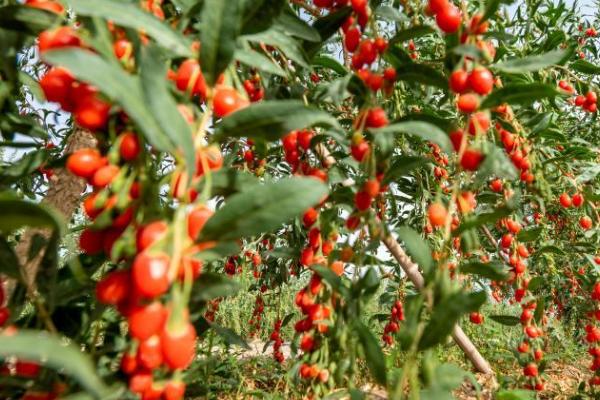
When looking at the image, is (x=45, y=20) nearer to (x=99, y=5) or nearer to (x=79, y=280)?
(x=99, y=5)

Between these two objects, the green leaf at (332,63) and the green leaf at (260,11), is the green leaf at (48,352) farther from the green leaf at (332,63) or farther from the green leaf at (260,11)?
the green leaf at (332,63)

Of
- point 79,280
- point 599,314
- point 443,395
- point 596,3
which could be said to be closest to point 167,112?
point 79,280

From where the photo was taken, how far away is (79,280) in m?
0.72

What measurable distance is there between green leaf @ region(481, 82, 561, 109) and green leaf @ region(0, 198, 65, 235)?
0.71 m

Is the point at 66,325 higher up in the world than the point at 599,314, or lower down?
higher up

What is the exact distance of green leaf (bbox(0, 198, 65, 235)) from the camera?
48cm

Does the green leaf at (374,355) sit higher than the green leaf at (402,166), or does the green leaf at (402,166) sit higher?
the green leaf at (402,166)

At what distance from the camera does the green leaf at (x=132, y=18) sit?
1.71 feet

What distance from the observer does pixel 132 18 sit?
55 cm

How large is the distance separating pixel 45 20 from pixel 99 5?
0.80ft

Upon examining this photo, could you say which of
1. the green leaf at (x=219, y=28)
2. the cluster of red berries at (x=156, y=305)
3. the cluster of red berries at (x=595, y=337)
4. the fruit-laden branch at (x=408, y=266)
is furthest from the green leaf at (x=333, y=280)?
the cluster of red berries at (x=595, y=337)

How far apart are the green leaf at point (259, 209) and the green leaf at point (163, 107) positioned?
74 mm

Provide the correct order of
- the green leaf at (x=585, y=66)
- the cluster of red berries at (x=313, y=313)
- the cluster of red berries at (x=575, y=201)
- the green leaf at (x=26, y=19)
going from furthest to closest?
1. the cluster of red berries at (x=575, y=201)
2. the green leaf at (x=585, y=66)
3. the cluster of red berries at (x=313, y=313)
4. the green leaf at (x=26, y=19)

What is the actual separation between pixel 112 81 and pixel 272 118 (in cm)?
20
